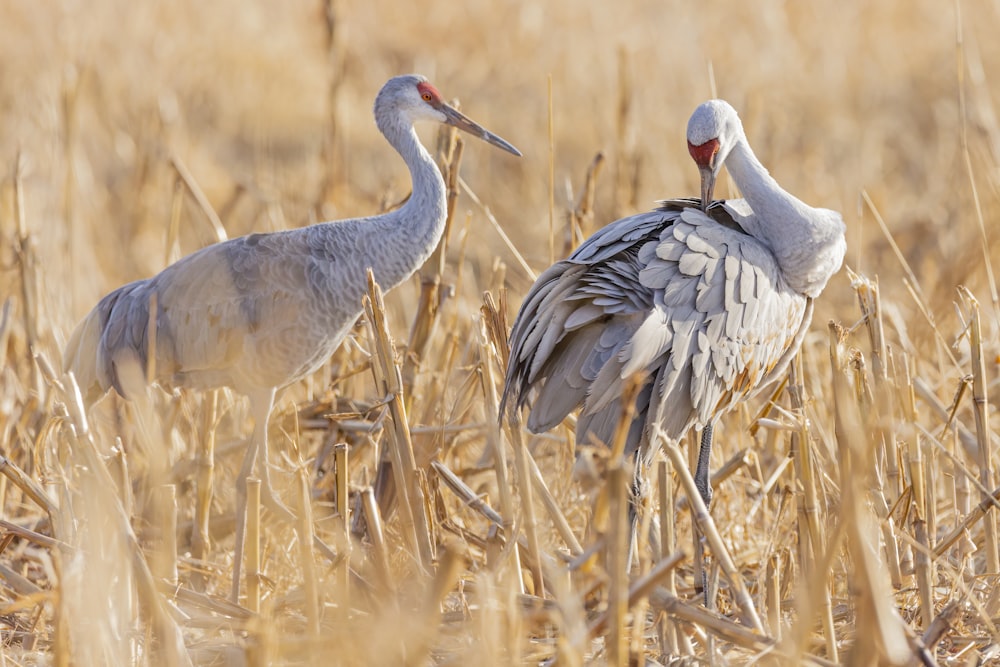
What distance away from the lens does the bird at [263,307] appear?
4.21 meters

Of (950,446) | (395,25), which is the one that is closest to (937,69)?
(395,25)

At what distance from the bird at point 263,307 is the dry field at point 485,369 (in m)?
0.15

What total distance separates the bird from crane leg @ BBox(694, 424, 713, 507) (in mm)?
1199

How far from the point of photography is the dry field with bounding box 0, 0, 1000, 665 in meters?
2.41

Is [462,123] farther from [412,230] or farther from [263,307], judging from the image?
[263,307]

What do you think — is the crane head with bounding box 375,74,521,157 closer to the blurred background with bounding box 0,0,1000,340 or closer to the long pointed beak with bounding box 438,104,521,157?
the long pointed beak with bounding box 438,104,521,157

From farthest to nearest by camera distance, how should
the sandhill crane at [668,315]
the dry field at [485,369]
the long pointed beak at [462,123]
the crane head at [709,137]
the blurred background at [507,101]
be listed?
the blurred background at [507,101], the long pointed beak at [462,123], the crane head at [709,137], the sandhill crane at [668,315], the dry field at [485,369]

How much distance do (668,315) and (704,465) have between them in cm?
67

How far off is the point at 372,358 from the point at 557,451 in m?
1.27

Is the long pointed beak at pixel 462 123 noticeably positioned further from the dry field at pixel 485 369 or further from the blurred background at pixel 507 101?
the blurred background at pixel 507 101

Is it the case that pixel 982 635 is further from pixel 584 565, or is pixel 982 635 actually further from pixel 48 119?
pixel 48 119

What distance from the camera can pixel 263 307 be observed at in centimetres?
428

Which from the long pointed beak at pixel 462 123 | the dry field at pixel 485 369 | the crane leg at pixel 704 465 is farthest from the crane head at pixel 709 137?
the long pointed beak at pixel 462 123

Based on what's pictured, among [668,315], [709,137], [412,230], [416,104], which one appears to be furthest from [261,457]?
[709,137]
